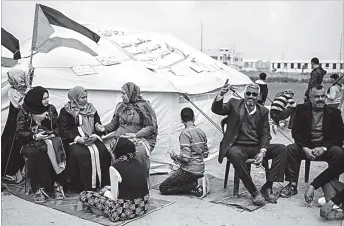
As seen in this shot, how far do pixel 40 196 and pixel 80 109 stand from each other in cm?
113

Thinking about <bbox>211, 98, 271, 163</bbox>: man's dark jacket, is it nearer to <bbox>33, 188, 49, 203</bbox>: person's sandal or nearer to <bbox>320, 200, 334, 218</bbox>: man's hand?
<bbox>320, 200, 334, 218</bbox>: man's hand

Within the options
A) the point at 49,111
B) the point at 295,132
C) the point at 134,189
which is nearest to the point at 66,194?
the point at 49,111

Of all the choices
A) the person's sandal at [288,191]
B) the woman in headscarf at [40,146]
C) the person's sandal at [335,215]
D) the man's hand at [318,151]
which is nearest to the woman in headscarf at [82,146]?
the woman in headscarf at [40,146]

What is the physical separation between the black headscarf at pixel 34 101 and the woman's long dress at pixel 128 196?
1.46 meters

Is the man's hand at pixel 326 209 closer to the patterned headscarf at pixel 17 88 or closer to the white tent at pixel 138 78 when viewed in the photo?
the white tent at pixel 138 78

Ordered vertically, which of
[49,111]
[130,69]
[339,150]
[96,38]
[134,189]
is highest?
[96,38]

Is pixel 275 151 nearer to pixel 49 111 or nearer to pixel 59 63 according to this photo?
pixel 49 111

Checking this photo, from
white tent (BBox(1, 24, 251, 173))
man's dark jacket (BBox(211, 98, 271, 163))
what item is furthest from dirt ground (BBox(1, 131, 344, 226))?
white tent (BBox(1, 24, 251, 173))

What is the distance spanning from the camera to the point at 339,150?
453cm

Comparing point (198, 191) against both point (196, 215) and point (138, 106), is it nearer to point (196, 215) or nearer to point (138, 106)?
point (196, 215)

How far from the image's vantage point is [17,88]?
5.16 m

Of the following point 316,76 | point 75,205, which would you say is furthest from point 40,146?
point 316,76

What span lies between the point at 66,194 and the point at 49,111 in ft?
3.34

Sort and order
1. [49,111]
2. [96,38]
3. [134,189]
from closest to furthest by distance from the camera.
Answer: [134,189] → [49,111] → [96,38]
